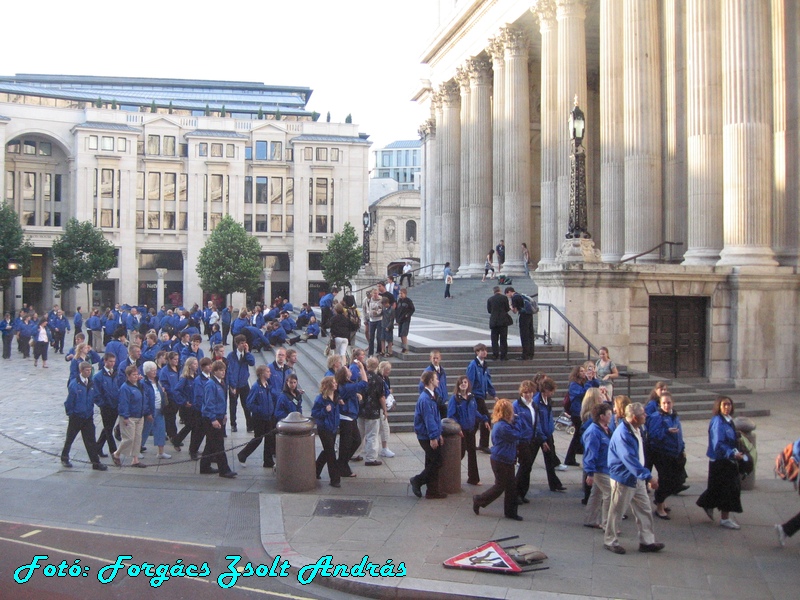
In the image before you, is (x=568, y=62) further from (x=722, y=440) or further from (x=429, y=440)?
(x=722, y=440)

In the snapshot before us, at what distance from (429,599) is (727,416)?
4.49 m

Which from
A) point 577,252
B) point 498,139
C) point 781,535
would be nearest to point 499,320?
point 577,252

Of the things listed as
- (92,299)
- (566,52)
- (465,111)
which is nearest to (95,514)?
(566,52)

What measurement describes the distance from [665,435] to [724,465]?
0.75m

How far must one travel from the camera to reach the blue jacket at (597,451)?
8.99 meters

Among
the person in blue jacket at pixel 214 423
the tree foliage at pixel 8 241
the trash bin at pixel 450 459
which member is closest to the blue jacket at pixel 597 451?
the trash bin at pixel 450 459

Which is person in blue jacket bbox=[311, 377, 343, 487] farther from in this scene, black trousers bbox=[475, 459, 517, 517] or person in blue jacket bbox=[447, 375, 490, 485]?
black trousers bbox=[475, 459, 517, 517]

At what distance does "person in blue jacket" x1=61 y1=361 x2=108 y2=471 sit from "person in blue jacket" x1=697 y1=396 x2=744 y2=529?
905cm

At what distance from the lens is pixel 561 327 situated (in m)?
18.5

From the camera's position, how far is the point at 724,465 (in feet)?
30.3

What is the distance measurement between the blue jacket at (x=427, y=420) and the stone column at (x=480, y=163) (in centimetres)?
2892

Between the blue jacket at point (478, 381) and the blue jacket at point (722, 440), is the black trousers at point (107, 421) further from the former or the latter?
the blue jacket at point (722, 440)

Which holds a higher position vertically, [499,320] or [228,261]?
[228,261]

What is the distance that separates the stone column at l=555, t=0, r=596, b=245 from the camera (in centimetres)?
2836
